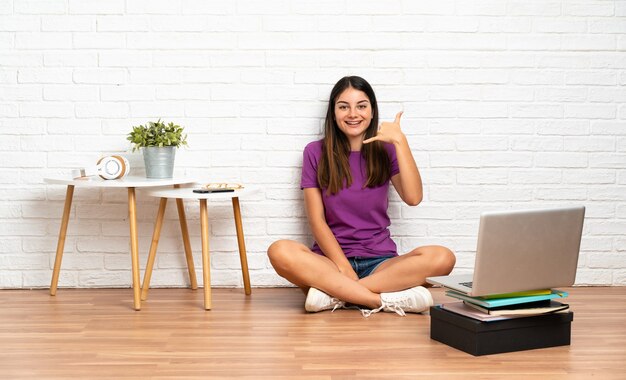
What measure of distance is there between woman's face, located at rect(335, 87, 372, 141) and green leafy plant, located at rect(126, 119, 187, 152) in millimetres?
636

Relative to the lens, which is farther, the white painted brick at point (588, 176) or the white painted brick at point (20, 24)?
the white painted brick at point (588, 176)

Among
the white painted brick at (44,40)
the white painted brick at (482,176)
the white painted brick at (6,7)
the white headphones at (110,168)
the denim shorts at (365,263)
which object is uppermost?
the white painted brick at (6,7)

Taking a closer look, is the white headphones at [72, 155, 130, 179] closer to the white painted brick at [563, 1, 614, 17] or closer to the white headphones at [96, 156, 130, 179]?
the white headphones at [96, 156, 130, 179]

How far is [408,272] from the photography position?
2910mm

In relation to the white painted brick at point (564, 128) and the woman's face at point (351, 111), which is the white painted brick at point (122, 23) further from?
the white painted brick at point (564, 128)

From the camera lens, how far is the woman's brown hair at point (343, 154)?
3.17m

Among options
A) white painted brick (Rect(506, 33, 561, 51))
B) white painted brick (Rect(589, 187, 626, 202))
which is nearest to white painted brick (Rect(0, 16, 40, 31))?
white painted brick (Rect(506, 33, 561, 51))

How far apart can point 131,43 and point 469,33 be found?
140 centimetres

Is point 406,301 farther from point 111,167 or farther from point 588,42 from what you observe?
point 588,42

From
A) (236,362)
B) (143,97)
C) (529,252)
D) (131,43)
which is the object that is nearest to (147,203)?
(143,97)

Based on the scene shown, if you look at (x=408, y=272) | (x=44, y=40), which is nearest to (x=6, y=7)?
Result: (x=44, y=40)

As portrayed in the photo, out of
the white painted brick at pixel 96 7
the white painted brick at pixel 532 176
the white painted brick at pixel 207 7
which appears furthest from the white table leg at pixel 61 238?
the white painted brick at pixel 532 176

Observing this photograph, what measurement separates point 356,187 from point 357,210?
0.09 m

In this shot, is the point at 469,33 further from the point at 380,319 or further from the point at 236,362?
the point at 236,362
